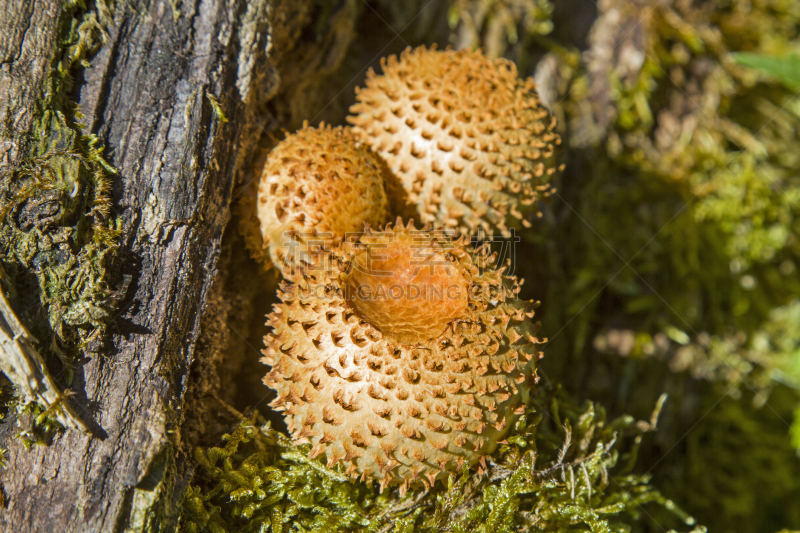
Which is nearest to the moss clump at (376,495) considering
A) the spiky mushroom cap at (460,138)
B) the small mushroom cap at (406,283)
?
the small mushroom cap at (406,283)

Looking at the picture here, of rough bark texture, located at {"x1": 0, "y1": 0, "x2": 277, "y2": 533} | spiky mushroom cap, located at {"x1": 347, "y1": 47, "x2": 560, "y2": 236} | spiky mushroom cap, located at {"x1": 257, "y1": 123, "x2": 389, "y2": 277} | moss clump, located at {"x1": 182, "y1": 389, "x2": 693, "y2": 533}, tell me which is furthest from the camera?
spiky mushroom cap, located at {"x1": 347, "y1": 47, "x2": 560, "y2": 236}

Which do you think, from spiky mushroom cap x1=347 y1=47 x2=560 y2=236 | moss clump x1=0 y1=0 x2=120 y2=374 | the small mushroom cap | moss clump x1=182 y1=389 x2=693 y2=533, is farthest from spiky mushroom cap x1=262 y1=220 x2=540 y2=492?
moss clump x1=0 y1=0 x2=120 y2=374

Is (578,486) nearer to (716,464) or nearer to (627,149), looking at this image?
(716,464)

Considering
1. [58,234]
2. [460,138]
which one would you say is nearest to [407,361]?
[460,138]

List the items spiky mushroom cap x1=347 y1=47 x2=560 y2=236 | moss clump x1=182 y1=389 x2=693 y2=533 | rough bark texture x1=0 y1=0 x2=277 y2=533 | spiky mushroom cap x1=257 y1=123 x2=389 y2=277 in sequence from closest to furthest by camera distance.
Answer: rough bark texture x1=0 y1=0 x2=277 y2=533
moss clump x1=182 y1=389 x2=693 y2=533
spiky mushroom cap x1=257 y1=123 x2=389 y2=277
spiky mushroom cap x1=347 y1=47 x2=560 y2=236

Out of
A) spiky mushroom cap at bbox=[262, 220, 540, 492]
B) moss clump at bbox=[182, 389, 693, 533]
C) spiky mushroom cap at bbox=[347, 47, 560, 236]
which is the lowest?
moss clump at bbox=[182, 389, 693, 533]

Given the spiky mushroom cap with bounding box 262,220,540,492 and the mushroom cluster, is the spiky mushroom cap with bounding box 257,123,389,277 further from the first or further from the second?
the spiky mushroom cap with bounding box 262,220,540,492

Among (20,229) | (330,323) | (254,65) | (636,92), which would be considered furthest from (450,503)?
(636,92)

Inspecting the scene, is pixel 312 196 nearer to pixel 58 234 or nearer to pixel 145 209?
pixel 145 209
